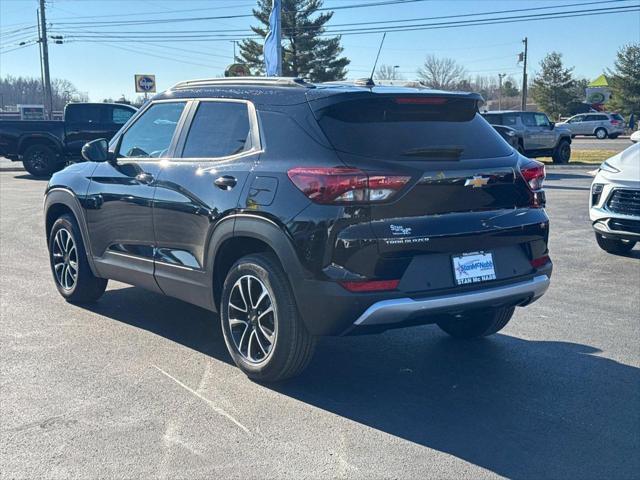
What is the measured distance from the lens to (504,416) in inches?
164

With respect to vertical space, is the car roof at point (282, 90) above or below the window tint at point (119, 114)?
below

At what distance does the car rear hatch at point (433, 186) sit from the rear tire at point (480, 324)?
0.78 m

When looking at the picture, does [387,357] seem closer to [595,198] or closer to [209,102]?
[209,102]

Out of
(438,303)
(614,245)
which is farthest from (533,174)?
(614,245)

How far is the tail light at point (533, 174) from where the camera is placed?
4.70 m

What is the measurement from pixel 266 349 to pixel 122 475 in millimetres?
1374

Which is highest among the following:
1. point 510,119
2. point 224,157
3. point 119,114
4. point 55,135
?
point 119,114

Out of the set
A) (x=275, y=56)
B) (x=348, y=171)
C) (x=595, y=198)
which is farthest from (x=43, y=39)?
(x=348, y=171)

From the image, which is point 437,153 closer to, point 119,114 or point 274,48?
point 274,48

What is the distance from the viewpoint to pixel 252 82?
16.4 feet

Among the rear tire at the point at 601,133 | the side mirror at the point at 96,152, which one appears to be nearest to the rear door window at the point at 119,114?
the side mirror at the point at 96,152

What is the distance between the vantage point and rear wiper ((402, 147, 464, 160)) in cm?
427

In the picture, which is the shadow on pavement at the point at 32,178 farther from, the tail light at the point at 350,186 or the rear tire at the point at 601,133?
the rear tire at the point at 601,133

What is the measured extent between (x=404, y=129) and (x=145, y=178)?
2164 mm
